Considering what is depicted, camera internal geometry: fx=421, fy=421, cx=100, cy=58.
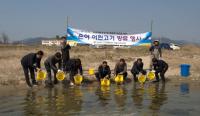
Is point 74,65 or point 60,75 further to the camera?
point 74,65

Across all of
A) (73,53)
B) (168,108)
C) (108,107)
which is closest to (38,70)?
(108,107)

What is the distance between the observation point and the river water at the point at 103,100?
12.2 meters

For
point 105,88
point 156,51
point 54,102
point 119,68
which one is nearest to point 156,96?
point 105,88

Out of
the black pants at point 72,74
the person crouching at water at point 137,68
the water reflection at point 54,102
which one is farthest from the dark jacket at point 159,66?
the water reflection at point 54,102

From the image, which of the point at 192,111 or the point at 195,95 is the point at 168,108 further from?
the point at 195,95

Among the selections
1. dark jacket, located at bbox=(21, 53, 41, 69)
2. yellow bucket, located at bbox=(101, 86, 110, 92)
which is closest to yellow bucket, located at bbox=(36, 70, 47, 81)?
dark jacket, located at bbox=(21, 53, 41, 69)

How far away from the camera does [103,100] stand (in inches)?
570

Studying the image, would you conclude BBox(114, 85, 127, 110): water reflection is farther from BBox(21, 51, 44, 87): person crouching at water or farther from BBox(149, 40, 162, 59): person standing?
BBox(149, 40, 162, 59): person standing

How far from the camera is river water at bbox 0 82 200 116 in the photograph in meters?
12.2

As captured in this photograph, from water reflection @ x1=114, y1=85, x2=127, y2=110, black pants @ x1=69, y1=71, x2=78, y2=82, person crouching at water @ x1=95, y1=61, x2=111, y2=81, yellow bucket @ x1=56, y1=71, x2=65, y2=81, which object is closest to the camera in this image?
water reflection @ x1=114, y1=85, x2=127, y2=110

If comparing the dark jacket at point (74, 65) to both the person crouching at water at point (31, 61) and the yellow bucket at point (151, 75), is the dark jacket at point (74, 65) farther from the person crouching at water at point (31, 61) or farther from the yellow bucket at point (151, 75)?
the yellow bucket at point (151, 75)

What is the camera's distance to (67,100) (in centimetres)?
1434

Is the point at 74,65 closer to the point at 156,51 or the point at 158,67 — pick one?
the point at 158,67

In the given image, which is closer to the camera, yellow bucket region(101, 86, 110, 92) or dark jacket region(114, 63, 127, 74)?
yellow bucket region(101, 86, 110, 92)
